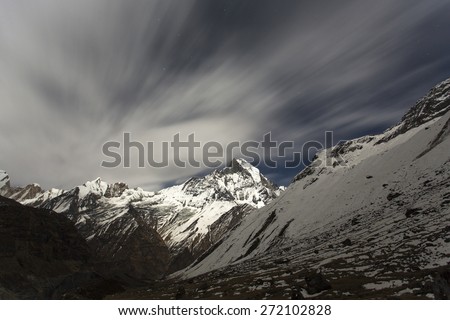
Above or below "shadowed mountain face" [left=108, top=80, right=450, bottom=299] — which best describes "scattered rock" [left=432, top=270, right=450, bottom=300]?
below

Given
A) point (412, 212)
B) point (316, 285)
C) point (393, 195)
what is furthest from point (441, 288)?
point (393, 195)

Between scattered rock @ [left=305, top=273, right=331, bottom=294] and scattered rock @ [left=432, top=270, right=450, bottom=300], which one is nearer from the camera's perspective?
scattered rock @ [left=432, top=270, right=450, bottom=300]

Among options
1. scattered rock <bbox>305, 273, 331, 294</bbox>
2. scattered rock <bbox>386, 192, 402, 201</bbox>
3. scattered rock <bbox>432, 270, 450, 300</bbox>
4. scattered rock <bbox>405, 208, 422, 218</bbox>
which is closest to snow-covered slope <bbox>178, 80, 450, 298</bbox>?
scattered rock <bbox>386, 192, 402, 201</bbox>

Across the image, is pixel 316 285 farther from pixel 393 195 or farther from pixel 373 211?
pixel 393 195

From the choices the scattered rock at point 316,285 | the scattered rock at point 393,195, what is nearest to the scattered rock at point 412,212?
the scattered rock at point 393,195

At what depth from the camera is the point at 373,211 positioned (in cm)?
8344

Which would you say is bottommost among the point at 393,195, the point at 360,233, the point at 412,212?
the point at 360,233

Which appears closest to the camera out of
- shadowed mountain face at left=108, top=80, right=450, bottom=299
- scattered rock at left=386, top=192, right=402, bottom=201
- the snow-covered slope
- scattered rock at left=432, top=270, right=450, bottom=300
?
scattered rock at left=432, top=270, right=450, bottom=300

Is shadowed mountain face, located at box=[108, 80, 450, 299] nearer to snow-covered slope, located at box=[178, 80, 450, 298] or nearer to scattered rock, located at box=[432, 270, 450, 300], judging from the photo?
scattered rock, located at box=[432, 270, 450, 300]

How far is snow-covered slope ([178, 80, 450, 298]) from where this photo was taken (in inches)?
1767

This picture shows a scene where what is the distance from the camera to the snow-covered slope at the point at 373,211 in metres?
44.9

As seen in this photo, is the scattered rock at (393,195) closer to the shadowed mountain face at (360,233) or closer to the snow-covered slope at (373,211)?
the snow-covered slope at (373,211)

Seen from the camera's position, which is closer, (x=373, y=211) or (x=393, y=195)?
(x=373, y=211)

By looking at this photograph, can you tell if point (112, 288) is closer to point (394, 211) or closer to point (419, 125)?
point (394, 211)
